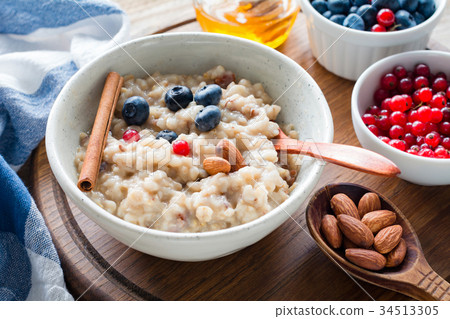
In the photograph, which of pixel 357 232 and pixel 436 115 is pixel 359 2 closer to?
pixel 436 115

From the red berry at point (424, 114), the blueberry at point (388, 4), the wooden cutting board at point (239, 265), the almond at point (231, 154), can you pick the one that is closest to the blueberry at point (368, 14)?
the blueberry at point (388, 4)

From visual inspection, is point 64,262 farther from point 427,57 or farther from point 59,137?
point 427,57

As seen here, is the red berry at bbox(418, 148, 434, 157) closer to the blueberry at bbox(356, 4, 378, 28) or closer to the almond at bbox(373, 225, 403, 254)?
the almond at bbox(373, 225, 403, 254)

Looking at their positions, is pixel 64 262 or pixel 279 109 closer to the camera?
pixel 64 262

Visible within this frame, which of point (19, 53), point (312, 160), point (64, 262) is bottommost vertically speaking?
point (64, 262)

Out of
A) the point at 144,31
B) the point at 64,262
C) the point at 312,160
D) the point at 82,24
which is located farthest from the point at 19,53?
the point at 312,160

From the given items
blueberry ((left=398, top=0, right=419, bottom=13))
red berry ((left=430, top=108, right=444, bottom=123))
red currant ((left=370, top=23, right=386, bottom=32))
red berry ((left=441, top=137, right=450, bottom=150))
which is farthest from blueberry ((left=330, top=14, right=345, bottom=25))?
red berry ((left=441, top=137, right=450, bottom=150))

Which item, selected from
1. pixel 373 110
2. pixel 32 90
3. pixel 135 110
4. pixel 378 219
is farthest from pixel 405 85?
pixel 32 90
